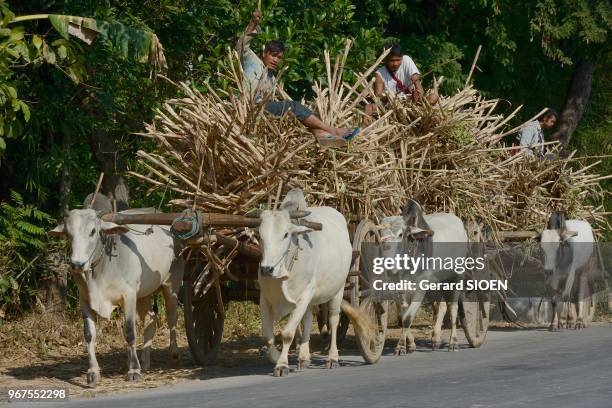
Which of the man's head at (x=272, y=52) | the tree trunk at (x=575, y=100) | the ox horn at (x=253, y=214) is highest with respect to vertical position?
the tree trunk at (x=575, y=100)

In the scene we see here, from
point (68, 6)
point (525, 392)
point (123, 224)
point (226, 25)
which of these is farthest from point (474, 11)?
point (525, 392)

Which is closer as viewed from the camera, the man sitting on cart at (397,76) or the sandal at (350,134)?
the sandal at (350,134)

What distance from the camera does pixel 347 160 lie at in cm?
1166

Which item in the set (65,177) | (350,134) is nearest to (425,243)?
(350,134)

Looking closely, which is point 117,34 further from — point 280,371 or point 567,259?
point 567,259

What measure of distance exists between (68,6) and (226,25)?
2492 mm

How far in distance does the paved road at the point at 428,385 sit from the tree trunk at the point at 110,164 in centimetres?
384

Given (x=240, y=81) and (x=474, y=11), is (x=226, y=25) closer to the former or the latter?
(x=240, y=81)

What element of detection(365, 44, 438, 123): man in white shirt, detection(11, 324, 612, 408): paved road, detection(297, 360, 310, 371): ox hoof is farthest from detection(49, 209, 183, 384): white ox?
detection(365, 44, 438, 123): man in white shirt

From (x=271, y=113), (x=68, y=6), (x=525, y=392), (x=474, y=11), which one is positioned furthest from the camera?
(x=474, y=11)

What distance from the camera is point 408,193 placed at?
13.2 m

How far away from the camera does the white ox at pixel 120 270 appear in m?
10.6

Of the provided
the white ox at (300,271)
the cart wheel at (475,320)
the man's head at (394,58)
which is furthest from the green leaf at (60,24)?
the cart wheel at (475,320)

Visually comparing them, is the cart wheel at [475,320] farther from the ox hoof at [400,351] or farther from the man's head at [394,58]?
the man's head at [394,58]
